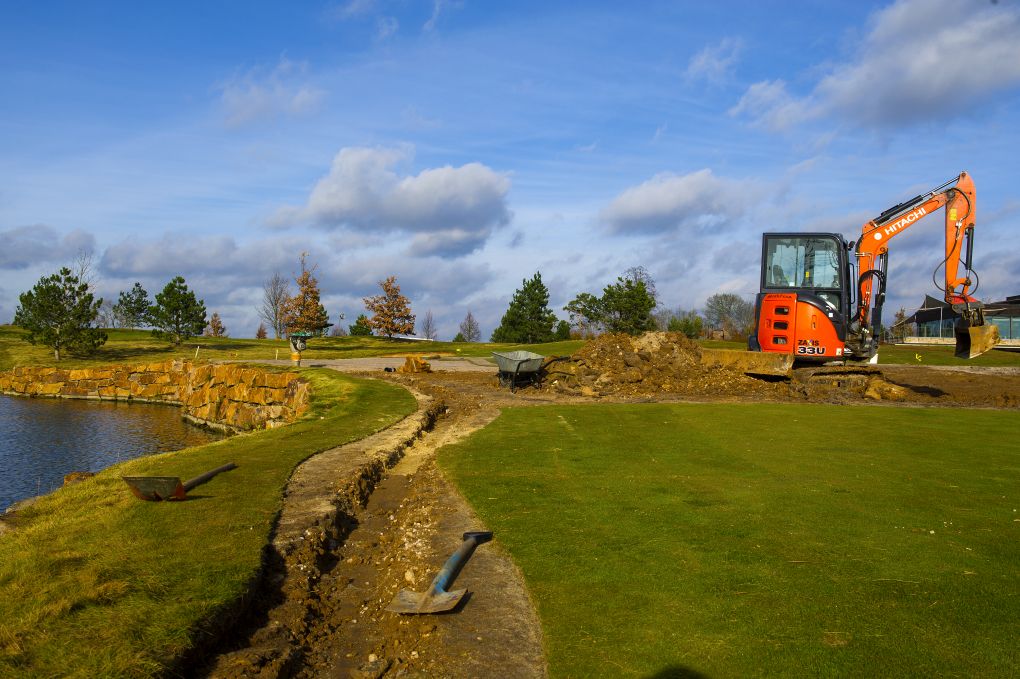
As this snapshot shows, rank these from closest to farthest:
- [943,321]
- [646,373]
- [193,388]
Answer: [646,373] < [193,388] < [943,321]

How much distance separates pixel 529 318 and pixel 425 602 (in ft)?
204

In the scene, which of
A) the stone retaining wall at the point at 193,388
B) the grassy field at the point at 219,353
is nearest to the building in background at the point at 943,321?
the grassy field at the point at 219,353

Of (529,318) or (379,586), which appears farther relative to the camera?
(529,318)

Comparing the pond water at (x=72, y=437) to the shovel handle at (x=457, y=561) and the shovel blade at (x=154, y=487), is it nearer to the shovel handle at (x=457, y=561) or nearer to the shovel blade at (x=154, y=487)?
the shovel blade at (x=154, y=487)

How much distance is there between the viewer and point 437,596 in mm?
5738

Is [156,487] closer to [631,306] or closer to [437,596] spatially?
[437,596]

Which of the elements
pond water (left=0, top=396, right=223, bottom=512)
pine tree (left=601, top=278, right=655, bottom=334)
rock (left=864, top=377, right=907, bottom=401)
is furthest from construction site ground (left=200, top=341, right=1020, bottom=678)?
pine tree (left=601, top=278, right=655, bottom=334)

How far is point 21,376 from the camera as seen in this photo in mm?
35344

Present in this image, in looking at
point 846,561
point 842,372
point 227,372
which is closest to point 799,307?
point 842,372

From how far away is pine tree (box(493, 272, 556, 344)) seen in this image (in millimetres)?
66500

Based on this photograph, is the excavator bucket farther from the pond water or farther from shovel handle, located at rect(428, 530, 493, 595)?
the pond water

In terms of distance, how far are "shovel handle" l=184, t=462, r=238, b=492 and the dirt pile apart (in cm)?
1407

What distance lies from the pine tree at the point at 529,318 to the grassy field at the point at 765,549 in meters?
53.6

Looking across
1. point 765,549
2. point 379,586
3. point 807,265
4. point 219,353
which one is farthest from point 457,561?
point 219,353
